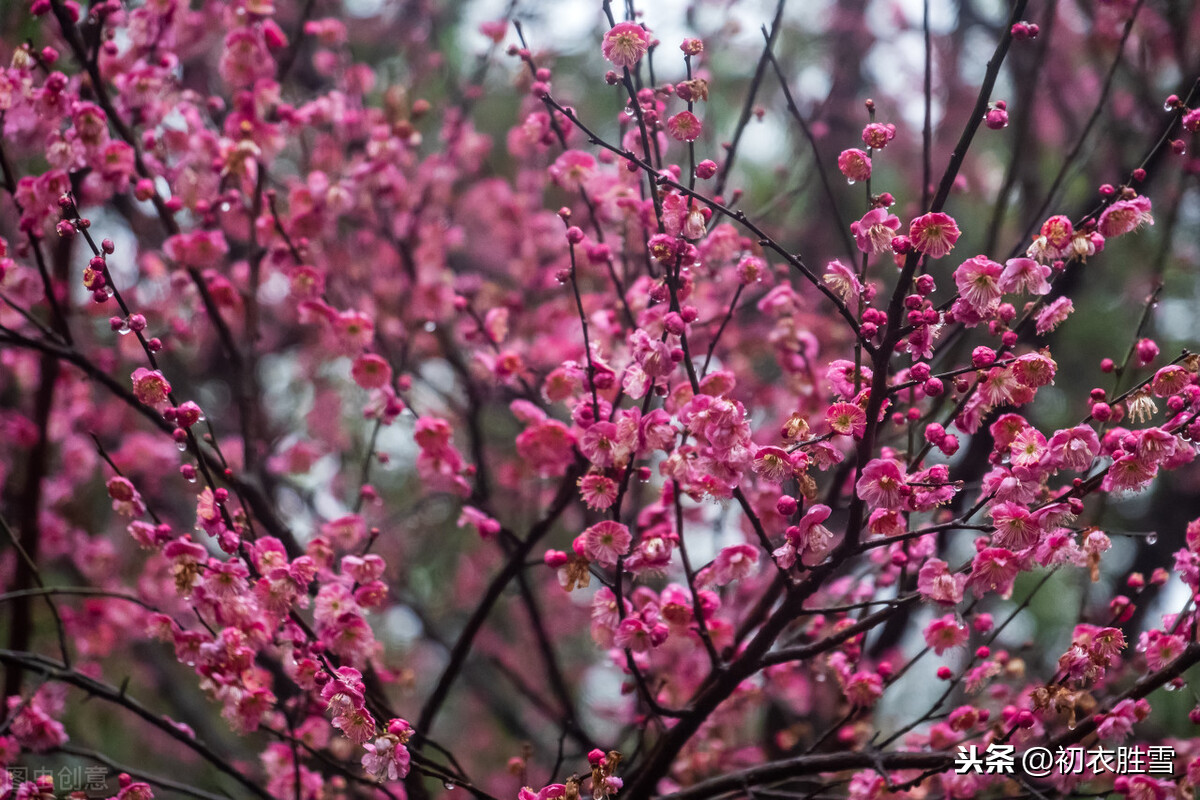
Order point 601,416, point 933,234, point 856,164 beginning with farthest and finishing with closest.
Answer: point 601,416 → point 856,164 → point 933,234

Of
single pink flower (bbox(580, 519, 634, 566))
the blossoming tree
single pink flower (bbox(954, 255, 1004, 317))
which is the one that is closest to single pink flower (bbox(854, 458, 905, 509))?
the blossoming tree

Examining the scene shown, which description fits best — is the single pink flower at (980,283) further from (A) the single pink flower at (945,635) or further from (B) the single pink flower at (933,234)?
(A) the single pink flower at (945,635)

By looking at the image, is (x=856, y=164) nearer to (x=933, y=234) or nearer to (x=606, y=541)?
(x=933, y=234)

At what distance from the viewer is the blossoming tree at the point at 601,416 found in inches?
79.7

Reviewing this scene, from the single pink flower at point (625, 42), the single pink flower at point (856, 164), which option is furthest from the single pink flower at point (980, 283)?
the single pink flower at point (625, 42)

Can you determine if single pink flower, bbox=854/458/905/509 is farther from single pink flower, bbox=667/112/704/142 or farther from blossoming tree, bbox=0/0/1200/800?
single pink flower, bbox=667/112/704/142

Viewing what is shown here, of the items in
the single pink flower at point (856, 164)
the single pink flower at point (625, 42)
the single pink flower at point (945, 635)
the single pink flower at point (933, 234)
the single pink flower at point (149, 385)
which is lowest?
the single pink flower at point (945, 635)

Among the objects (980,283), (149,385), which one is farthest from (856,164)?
(149,385)

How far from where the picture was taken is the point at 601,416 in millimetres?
2344

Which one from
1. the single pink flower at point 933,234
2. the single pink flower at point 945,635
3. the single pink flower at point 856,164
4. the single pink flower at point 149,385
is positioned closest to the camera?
the single pink flower at point 933,234

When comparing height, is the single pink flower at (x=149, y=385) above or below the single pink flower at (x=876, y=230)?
below

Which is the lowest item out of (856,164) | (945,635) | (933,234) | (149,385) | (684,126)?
(945,635)

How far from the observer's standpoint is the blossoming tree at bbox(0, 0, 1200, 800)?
2.03 m

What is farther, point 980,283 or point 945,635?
point 945,635
